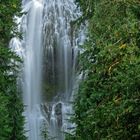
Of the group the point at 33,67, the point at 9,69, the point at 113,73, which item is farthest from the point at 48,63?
the point at 113,73

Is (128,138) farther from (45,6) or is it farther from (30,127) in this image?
(45,6)

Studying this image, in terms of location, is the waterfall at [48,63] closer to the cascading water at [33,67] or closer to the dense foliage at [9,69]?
the cascading water at [33,67]

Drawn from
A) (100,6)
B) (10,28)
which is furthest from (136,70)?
(10,28)

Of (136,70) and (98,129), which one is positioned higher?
(136,70)

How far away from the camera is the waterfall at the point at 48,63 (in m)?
24.7

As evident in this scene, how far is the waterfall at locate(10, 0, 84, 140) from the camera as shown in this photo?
24672 mm

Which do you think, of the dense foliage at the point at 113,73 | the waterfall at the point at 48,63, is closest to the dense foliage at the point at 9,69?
the dense foliage at the point at 113,73

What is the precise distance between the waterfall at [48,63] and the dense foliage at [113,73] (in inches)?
534

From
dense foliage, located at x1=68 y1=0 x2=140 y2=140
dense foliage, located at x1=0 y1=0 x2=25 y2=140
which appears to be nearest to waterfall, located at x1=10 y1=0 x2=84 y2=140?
dense foliage, located at x1=0 y1=0 x2=25 y2=140

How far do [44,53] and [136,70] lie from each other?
17.9 metres

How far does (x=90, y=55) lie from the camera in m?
11.1

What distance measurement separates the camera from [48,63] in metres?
26.2

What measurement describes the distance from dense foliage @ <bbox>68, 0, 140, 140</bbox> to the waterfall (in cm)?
1357

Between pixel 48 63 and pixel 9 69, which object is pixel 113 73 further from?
pixel 48 63
